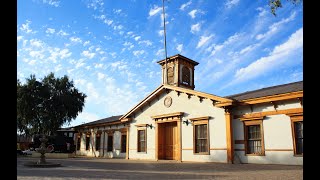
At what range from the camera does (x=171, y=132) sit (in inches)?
866

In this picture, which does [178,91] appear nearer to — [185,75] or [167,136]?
[167,136]

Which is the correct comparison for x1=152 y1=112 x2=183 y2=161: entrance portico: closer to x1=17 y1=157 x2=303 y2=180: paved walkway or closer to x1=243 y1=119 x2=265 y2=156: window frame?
Result: x1=243 y1=119 x2=265 y2=156: window frame

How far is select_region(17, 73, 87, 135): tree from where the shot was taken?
37.1m

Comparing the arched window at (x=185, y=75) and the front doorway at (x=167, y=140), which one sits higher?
the arched window at (x=185, y=75)

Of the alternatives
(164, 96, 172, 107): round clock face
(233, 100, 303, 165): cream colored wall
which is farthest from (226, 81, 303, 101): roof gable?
(164, 96, 172, 107): round clock face

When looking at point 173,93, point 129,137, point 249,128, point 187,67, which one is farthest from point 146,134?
point 249,128

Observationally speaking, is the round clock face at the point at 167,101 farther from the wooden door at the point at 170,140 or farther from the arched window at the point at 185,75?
the arched window at the point at 185,75

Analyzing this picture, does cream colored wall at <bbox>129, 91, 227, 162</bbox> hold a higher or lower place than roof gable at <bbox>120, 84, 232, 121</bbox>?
lower

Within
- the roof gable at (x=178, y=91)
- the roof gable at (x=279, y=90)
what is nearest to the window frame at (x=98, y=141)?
the roof gable at (x=178, y=91)

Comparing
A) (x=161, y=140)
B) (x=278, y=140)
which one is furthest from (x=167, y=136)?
(x=278, y=140)

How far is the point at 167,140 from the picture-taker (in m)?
22.3

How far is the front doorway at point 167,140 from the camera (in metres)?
21.7
